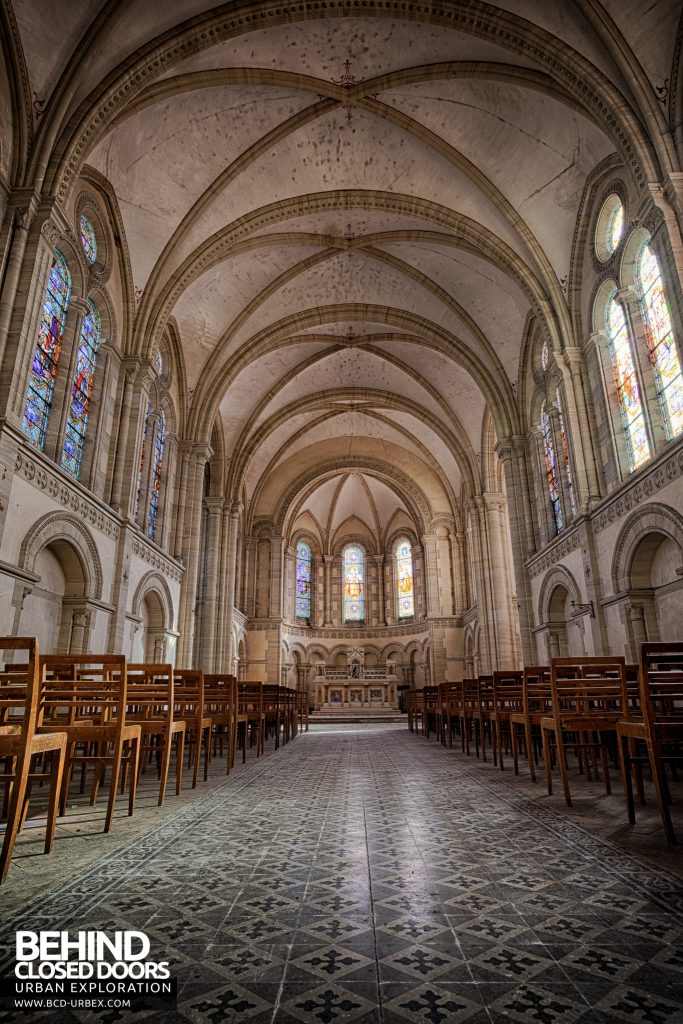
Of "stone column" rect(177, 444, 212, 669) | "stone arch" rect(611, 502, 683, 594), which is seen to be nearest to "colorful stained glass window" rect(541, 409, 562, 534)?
"stone arch" rect(611, 502, 683, 594)

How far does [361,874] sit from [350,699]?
23028mm

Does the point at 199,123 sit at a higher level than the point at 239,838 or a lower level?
higher

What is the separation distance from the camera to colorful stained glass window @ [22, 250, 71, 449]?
385 inches

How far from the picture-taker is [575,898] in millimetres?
2873

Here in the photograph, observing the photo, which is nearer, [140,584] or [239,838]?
[239,838]

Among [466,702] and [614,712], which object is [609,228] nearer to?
[466,702]

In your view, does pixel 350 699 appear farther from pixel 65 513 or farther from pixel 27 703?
pixel 27 703

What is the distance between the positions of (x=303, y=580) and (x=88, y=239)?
2438 centimetres

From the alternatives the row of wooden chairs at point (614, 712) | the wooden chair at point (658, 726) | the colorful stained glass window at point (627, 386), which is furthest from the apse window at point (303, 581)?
the wooden chair at point (658, 726)

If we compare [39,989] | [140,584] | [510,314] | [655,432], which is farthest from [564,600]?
[39,989]

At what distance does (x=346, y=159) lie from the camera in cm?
1385

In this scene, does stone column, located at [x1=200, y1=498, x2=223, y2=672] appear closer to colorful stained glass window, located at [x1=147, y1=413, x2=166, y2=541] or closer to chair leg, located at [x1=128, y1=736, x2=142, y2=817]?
colorful stained glass window, located at [x1=147, y1=413, x2=166, y2=541]

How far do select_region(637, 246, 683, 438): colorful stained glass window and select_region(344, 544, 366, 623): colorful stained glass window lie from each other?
2588 cm

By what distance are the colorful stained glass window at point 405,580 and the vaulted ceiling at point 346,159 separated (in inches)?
542
